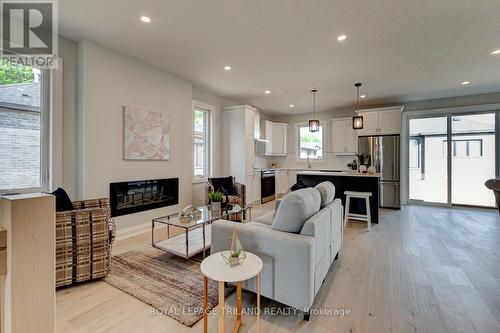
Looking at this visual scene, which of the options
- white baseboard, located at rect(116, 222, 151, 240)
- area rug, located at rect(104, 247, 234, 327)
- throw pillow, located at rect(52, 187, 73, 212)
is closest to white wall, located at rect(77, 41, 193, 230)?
white baseboard, located at rect(116, 222, 151, 240)

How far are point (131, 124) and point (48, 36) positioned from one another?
1.39m

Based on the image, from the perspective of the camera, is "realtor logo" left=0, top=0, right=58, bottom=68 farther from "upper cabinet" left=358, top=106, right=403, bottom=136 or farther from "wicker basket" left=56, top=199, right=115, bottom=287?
"upper cabinet" left=358, top=106, right=403, bottom=136

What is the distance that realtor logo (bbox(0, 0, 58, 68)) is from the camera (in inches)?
95.7

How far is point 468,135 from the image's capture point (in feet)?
18.2

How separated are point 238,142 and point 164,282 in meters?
3.79

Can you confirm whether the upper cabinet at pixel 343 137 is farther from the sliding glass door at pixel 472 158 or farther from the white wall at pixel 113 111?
the white wall at pixel 113 111

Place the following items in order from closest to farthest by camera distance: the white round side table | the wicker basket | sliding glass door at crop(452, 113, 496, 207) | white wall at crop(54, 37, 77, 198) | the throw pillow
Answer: the white round side table < the wicker basket < the throw pillow < white wall at crop(54, 37, 77, 198) < sliding glass door at crop(452, 113, 496, 207)

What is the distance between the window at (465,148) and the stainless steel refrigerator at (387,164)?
1406 millimetres

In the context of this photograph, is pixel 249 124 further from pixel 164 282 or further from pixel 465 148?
pixel 465 148

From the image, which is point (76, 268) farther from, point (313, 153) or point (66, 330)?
point (313, 153)

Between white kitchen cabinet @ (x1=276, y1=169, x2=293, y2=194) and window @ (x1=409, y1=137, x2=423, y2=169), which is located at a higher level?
window @ (x1=409, y1=137, x2=423, y2=169)

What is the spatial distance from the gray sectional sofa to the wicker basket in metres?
1.20

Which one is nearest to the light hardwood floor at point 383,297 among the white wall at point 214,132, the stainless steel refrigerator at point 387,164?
the white wall at point 214,132

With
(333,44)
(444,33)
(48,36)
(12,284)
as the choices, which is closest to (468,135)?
(444,33)
